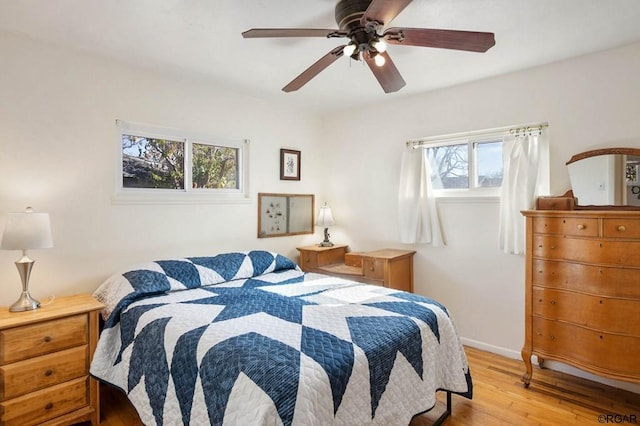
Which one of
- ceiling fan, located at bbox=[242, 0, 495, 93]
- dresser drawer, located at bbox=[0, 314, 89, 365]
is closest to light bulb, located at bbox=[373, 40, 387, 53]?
ceiling fan, located at bbox=[242, 0, 495, 93]

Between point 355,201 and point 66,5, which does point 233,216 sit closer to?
point 355,201

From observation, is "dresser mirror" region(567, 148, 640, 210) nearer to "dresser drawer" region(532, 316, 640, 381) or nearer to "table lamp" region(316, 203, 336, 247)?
"dresser drawer" region(532, 316, 640, 381)

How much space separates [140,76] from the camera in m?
2.84

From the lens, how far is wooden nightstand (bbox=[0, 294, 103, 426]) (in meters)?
1.90

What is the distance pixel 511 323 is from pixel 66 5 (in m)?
3.84

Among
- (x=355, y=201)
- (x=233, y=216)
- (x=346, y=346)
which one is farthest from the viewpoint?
(x=355, y=201)

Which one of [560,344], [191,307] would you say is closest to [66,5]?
[191,307]

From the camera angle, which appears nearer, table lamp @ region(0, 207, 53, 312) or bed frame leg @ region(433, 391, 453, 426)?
table lamp @ region(0, 207, 53, 312)

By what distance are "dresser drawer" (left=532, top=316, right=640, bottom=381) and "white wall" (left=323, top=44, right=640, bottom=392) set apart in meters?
0.48

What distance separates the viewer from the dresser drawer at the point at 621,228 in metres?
2.14

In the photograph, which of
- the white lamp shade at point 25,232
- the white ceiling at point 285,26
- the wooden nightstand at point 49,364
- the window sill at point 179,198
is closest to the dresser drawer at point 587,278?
the white ceiling at point 285,26

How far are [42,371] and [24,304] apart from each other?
1.36ft

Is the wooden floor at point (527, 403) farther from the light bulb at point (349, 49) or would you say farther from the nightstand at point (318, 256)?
the light bulb at point (349, 49)

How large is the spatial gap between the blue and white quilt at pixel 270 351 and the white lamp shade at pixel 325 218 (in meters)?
1.38
